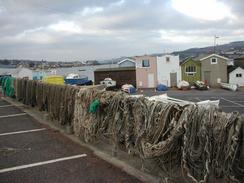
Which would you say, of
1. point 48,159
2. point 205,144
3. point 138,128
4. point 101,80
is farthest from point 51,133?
point 101,80

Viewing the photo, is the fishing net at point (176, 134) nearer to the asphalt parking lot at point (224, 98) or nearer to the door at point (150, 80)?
the asphalt parking lot at point (224, 98)

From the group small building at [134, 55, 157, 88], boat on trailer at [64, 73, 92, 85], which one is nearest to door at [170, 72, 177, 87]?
small building at [134, 55, 157, 88]

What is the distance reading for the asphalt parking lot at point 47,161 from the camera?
6.30 metres

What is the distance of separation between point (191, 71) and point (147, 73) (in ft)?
26.3

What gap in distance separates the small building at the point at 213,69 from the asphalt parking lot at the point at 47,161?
50.2m

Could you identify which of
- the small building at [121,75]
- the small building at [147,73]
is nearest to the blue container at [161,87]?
the small building at [147,73]

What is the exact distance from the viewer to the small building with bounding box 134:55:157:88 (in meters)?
56.8

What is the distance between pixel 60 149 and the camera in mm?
8289

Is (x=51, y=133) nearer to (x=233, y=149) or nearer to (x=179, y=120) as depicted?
(x=179, y=120)

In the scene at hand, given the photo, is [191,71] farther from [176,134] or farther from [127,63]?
[176,134]

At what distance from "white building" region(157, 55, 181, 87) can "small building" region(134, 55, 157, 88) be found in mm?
860

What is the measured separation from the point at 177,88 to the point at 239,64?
1692cm

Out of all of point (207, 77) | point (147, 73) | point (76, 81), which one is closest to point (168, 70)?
point (147, 73)

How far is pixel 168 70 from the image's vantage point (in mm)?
57219
